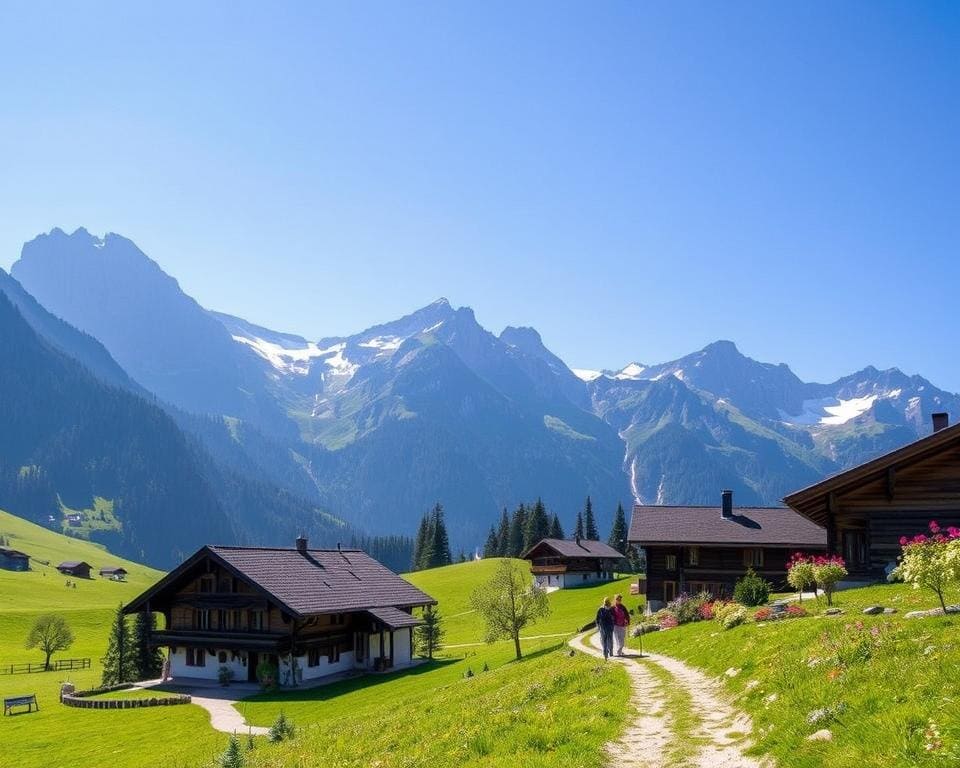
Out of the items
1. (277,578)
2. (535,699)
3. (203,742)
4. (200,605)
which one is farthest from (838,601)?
(200,605)

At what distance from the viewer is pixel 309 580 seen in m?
57.5

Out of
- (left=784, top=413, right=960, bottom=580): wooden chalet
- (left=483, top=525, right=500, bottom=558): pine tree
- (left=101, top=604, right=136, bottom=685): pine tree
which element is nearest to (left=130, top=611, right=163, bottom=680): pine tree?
(left=101, top=604, right=136, bottom=685): pine tree

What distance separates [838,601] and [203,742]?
88.9ft

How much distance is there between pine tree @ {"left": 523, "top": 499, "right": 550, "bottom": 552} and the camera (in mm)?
150125

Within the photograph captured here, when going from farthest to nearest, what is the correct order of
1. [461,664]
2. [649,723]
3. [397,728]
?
1. [461,664]
2. [397,728]
3. [649,723]

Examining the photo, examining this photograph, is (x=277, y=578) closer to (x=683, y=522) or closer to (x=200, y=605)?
(x=200, y=605)

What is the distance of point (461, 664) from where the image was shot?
174ft

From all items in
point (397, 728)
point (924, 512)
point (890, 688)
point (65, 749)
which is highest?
point (924, 512)

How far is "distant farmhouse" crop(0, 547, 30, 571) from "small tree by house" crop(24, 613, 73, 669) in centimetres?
9834

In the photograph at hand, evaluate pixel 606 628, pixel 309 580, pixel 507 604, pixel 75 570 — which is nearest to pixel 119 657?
pixel 309 580

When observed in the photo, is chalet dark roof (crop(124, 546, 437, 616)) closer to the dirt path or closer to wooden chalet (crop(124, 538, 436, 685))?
wooden chalet (crop(124, 538, 436, 685))

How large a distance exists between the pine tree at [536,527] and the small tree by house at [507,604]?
9478 centimetres

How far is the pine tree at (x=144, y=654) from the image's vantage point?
62.6m

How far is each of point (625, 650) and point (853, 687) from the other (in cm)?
1893
